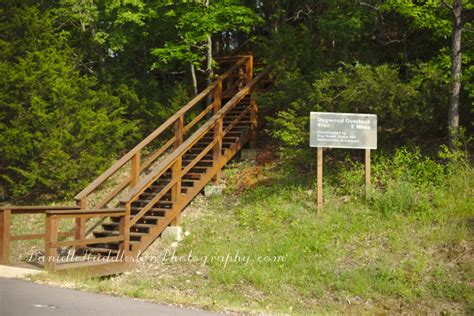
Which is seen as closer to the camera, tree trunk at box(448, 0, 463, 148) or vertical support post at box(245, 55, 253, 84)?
tree trunk at box(448, 0, 463, 148)

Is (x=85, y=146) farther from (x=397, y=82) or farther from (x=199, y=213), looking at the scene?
(x=397, y=82)

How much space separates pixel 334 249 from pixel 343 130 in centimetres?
315

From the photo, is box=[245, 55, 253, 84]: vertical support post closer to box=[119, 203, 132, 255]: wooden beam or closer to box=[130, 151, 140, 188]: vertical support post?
box=[130, 151, 140, 188]: vertical support post

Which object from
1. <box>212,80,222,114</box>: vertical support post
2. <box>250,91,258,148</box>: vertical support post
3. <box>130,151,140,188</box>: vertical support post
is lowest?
<box>130,151,140,188</box>: vertical support post

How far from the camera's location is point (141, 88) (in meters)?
20.3

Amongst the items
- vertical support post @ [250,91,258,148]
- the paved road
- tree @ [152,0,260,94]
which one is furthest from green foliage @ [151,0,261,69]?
the paved road

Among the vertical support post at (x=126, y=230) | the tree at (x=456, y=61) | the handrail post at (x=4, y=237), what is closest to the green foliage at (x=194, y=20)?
the tree at (x=456, y=61)

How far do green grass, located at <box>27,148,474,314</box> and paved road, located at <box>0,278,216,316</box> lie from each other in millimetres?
523

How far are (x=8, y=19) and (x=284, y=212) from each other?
11332 mm

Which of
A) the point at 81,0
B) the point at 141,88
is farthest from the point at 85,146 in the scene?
the point at 81,0

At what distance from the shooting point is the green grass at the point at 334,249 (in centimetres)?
1018

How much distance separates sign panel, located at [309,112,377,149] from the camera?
13.4 metres

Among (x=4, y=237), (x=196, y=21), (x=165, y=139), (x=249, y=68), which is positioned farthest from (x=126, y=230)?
(x=249, y=68)

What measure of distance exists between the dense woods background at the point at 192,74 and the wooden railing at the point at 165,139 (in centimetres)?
85
